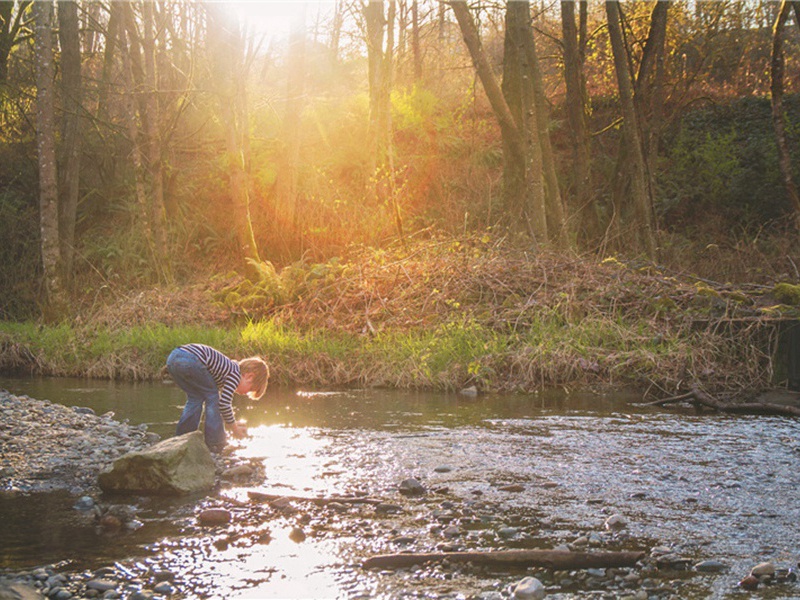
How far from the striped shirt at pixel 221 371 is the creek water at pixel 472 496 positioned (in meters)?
0.44

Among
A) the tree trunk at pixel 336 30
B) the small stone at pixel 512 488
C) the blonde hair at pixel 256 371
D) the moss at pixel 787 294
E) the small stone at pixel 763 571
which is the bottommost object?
the small stone at pixel 512 488

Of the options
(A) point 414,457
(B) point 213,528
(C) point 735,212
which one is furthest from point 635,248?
(B) point 213,528

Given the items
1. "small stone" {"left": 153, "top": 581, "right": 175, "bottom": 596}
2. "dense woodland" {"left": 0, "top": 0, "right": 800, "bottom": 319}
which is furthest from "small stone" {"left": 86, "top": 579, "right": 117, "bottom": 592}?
"dense woodland" {"left": 0, "top": 0, "right": 800, "bottom": 319}

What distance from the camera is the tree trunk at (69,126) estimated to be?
18.9 metres

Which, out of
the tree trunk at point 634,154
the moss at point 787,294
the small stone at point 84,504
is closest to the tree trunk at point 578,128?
the tree trunk at point 634,154

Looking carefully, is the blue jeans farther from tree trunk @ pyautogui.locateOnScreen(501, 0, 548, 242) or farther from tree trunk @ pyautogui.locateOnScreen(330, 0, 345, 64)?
tree trunk @ pyautogui.locateOnScreen(330, 0, 345, 64)

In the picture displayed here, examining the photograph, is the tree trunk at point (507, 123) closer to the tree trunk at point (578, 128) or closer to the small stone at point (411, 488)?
the tree trunk at point (578, 128)

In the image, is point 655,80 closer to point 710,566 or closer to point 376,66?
point 376,66

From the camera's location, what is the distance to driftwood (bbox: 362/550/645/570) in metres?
4.28

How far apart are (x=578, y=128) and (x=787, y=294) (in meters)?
8.03

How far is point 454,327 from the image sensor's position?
12.9 m

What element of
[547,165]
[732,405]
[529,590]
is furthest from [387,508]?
[547,165]

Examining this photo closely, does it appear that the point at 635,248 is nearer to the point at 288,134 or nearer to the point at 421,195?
the point at 421,195

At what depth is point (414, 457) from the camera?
7086 mm
